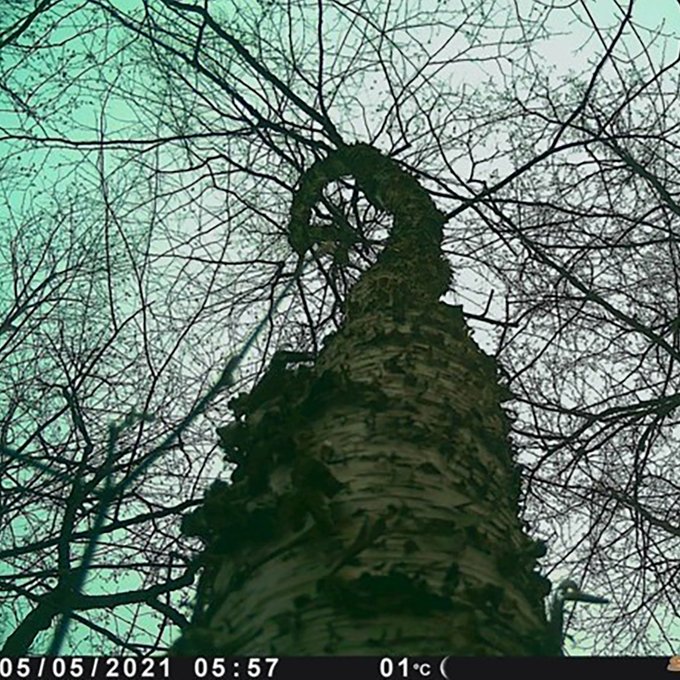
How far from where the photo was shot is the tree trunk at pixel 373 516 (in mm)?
1165

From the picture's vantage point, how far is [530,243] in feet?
12.2

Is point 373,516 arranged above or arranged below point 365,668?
above

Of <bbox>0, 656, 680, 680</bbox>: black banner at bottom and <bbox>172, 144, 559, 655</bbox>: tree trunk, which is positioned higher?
<bbox>172, 144, 559, 655</bbox>: tree trunk

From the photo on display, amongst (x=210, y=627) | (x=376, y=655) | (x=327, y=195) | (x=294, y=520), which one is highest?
(x=327, y=195)

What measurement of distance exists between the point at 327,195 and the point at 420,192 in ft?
3.13

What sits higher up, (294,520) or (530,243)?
(530,243)

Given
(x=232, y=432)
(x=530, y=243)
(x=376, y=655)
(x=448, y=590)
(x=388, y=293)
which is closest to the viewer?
(x=376, y=655)

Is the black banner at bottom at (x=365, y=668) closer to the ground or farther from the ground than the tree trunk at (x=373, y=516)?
closer to the ground

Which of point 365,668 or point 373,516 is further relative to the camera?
point 373,516

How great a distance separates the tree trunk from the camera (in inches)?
45.9

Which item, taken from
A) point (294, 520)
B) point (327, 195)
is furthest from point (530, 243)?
point (294, 520)

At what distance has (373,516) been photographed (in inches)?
53.1

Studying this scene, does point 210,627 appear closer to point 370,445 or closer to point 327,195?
point 370,445

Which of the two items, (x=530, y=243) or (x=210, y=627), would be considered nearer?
(x=210, y=627)
